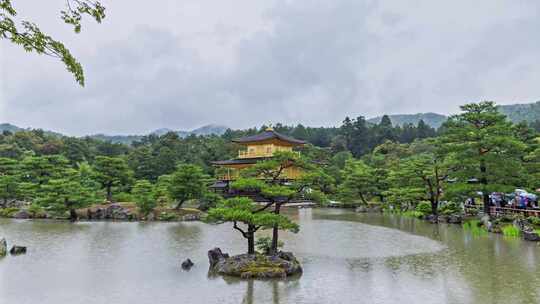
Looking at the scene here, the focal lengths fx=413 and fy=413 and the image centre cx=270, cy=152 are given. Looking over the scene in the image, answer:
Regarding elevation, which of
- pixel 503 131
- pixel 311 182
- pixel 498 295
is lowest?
pixel 498 295

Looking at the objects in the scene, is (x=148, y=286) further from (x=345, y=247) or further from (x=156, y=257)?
(x=345, y=247)

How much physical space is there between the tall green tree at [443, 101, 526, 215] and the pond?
2.43m

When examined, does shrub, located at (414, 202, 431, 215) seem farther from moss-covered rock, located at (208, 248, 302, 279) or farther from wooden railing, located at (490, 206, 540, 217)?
moss-covered rock, located at (208, 248, 302, 279)

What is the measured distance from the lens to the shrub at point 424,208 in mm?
21837

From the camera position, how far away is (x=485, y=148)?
17.0 m

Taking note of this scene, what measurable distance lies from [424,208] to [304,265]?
1422cm

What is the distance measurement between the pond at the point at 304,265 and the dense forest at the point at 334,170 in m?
2.21

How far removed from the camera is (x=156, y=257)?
11.4m

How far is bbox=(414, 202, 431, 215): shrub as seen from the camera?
71.6 ft

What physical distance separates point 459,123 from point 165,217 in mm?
15090

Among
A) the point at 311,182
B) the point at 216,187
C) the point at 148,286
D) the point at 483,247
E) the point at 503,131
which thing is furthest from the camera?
the point at 216,187

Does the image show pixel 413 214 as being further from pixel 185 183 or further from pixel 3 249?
pixel 3 249

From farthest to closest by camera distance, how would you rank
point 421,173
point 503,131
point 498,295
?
1. point 421,173
2. point 503,131
3. point 498,295

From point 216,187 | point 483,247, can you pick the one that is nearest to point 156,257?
point 483,247
